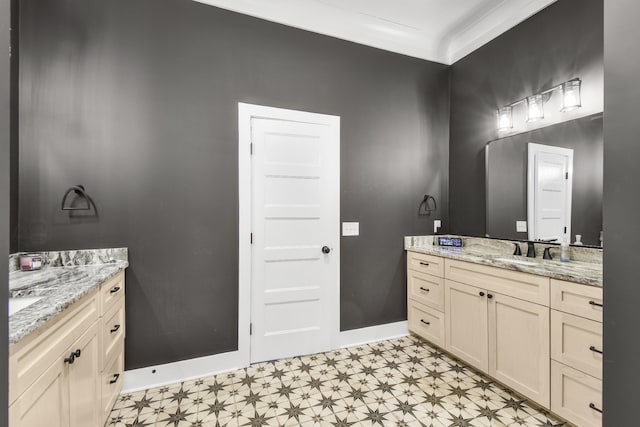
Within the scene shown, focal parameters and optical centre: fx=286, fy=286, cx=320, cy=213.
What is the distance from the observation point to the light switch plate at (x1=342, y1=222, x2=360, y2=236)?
9.21ft

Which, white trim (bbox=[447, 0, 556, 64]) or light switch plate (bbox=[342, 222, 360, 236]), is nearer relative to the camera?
white trim (bbox=[447, 0, 556, 64])

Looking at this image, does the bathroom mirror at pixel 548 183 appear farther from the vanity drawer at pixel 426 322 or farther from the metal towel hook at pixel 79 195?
the metal towel hook at pixel 79 195

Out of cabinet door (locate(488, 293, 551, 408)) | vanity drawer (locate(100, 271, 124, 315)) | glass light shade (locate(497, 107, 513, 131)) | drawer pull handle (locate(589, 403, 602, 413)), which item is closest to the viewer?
drawer pull handle (locate(589, 403, 602, 413))

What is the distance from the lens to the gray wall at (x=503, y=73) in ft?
7.14

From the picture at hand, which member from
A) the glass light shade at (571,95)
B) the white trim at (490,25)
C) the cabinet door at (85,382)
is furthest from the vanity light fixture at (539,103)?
the cabinet door at (85,382)

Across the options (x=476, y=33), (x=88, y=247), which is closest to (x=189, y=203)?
(x=88, y=247)

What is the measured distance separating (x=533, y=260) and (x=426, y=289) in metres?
0.91

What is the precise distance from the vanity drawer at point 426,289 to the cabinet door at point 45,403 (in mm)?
2573

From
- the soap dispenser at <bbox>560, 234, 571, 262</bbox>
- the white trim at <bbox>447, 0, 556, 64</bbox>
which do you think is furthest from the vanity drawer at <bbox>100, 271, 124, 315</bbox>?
the white trim at <bbox>447, 0, 556, 64</bbox>

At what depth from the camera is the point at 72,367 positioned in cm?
126

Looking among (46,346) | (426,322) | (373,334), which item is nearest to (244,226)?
(46,346)

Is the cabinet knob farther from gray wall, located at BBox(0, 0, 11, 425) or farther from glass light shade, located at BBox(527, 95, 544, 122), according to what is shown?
gray wall, located at BBox(0, 0, 11, 425)

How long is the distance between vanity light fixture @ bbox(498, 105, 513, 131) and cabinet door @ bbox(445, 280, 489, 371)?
157 centimetres

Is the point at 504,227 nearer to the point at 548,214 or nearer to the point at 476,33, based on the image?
the point at 548,214
